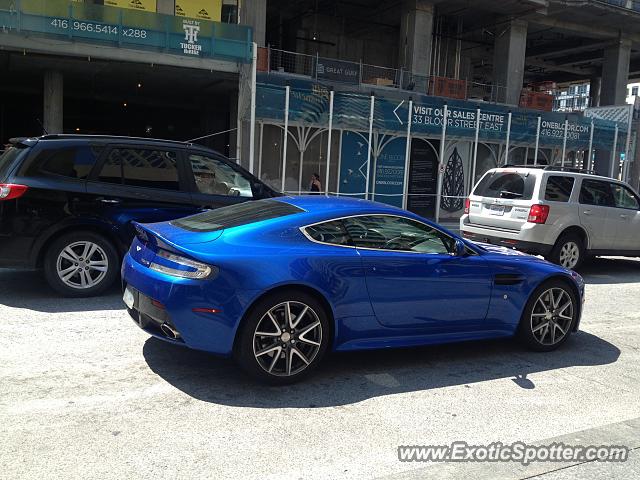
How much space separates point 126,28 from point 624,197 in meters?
11.3

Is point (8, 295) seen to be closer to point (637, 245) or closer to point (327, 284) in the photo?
point (327, 284)

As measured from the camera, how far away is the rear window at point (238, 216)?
15.6ft

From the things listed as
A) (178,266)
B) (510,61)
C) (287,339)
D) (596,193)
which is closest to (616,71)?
(510,61)

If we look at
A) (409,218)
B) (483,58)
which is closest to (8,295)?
(409,218)

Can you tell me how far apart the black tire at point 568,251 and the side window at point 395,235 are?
5.52 m

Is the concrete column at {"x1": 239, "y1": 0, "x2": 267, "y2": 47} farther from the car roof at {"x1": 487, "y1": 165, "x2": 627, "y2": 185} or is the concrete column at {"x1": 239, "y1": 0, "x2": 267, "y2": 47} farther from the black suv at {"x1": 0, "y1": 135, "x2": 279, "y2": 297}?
the black suv at {"x1": 0, "y1": 135, "x2": 279, "y2": 297}

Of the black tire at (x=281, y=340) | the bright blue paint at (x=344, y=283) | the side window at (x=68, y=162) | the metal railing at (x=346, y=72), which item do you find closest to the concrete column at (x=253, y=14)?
the metal railing at (x=346, y=72)

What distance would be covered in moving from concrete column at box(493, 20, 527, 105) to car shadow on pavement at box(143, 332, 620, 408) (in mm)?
24009

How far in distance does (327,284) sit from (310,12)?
26.1m

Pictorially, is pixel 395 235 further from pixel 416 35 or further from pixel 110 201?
pixel 416 35

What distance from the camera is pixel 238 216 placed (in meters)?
4.93

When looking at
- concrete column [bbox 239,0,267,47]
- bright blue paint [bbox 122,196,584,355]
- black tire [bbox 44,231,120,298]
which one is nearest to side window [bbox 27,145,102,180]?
black tire [bbox 44,231,120,298]

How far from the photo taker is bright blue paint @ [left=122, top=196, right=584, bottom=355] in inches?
165

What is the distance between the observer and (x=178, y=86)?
1903cm
